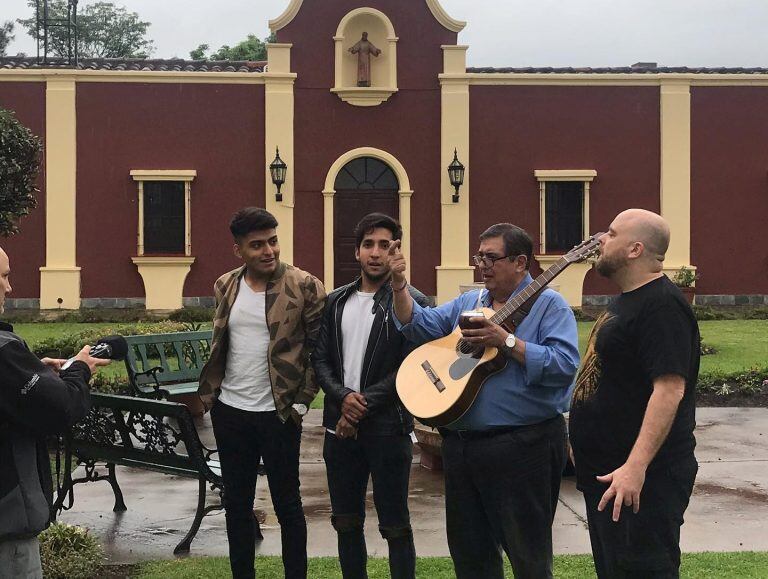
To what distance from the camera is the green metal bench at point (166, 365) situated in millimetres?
7894

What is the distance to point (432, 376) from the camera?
3.84 meters

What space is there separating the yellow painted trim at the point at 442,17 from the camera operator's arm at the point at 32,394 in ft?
56.1

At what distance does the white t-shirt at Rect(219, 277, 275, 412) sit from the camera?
14.4ft

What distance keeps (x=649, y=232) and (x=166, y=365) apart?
232 inches

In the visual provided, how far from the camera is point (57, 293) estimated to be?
18.7 metres

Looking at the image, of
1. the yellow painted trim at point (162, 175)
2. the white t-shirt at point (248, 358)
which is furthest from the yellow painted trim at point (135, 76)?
the white t-shirt at point (248, 358)

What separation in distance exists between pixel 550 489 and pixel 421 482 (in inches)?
116

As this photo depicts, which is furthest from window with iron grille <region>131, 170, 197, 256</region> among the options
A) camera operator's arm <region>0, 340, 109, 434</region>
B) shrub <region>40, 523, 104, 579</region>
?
camera operator's arm <region>0, 340, 109, 434</region>

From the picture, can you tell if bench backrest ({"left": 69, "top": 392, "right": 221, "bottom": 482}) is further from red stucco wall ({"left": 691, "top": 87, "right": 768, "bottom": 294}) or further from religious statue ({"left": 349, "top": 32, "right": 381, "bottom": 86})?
red stucco wall ({"left": 691, "top": 87, "right": 768, "bottom": 294})

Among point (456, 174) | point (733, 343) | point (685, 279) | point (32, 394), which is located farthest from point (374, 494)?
point (456, 174)

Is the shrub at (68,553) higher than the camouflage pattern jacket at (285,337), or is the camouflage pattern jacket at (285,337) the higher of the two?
the camouflage pattern jacket at (285,337)

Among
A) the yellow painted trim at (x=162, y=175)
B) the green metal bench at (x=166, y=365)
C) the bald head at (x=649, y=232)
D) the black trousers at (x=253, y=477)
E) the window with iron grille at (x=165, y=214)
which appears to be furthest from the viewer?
the window with iron grille at (x=165, y=214)

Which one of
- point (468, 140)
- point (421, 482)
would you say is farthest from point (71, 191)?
point (421, 482)

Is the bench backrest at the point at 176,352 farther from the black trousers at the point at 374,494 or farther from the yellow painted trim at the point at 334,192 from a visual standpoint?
the yellow painted trim at the point at 334,192
